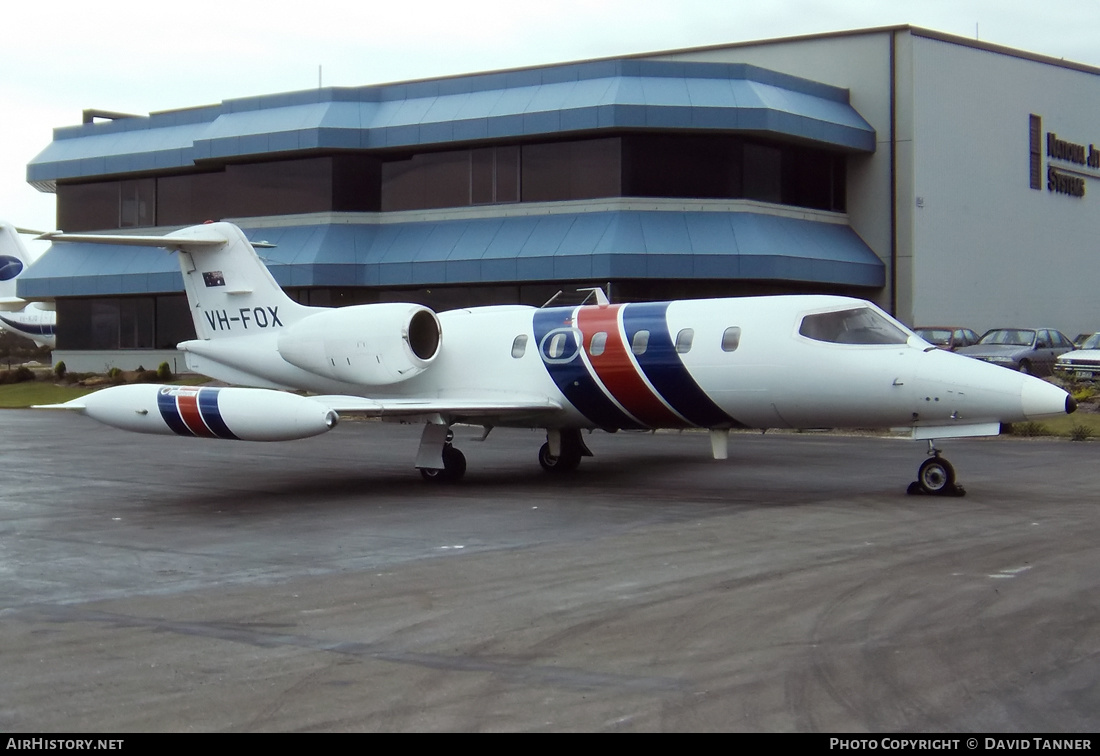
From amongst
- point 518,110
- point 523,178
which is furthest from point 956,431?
point 523,178

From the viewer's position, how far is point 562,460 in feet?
Answer: 64.8

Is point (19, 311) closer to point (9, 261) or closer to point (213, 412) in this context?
point (9, 261)

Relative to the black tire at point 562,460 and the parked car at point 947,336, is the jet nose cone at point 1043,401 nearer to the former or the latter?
the black tire at point 562,460

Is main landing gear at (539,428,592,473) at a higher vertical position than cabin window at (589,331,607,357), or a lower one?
lower

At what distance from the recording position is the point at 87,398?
1712cm

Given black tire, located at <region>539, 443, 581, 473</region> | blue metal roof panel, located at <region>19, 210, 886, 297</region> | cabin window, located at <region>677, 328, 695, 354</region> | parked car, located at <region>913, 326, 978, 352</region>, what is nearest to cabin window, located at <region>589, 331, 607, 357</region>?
cabin window, located at <region>677, 328, 695, 354</region>

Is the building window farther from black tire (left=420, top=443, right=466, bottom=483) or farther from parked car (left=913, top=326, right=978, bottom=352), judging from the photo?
black tire (left=420, top=443, right=466, bottom=483)

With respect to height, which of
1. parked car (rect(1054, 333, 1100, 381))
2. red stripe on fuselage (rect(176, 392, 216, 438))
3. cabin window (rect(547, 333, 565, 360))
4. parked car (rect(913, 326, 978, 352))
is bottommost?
red stripe on fuselage (rect(176, 392, 216, 438))

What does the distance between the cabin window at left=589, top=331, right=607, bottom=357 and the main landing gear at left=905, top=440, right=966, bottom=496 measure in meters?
4.75

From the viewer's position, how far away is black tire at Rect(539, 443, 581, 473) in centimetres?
1973

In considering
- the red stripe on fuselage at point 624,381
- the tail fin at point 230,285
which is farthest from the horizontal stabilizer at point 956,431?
the tail fin at point 230,285

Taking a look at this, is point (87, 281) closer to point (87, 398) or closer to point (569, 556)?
point (87, 398)

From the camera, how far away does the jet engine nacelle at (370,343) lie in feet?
62.5

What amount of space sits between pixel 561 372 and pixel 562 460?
234 centimetres
